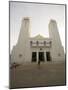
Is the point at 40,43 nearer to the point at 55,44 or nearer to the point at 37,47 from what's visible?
the point at 37,47

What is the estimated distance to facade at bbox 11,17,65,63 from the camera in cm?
218

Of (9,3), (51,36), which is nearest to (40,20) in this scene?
(51,36)

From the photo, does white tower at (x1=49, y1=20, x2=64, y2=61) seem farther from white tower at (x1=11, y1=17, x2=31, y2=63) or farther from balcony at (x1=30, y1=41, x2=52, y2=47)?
white tower at (x1=11, y1=17, x2=31, y2=63)

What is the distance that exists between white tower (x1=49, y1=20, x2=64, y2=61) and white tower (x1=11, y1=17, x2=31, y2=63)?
0.31 m

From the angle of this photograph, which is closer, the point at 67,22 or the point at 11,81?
the point at 11,81

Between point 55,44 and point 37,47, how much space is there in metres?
0.25

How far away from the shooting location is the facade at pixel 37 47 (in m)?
2.18

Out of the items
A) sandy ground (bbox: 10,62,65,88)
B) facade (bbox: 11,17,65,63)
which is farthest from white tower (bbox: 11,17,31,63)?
sandy ground (bbox: 10,62,65,88)

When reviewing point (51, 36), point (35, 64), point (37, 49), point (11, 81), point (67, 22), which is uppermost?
point (67, 22)

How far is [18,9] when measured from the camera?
7.15ft

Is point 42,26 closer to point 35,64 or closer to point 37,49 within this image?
point 37,49

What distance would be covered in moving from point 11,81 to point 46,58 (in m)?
0.54

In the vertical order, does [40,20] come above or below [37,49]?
above

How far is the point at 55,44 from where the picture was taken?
89.5 inches
